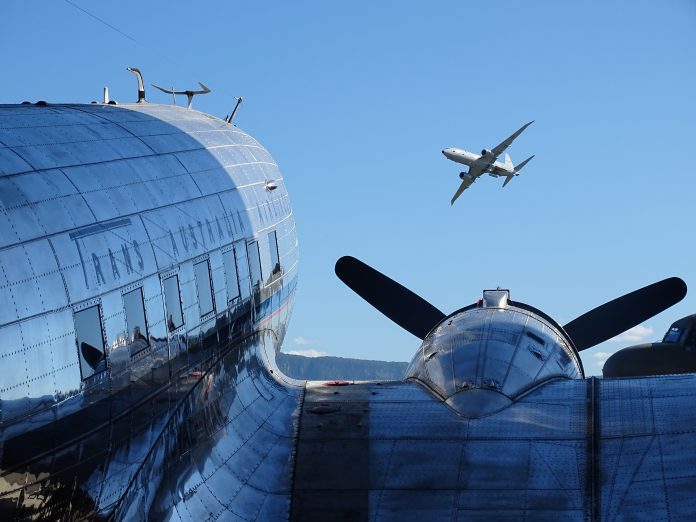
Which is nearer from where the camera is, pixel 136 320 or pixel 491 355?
pixel 136 320

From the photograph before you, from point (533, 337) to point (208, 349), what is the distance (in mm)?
4860

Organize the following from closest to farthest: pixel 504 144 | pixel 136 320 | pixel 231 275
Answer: pixel 136 320
pixel 231 275
pixel 504 144

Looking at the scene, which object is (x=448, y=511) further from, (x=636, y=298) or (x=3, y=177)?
(x=636, y=298)

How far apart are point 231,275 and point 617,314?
32.0ft

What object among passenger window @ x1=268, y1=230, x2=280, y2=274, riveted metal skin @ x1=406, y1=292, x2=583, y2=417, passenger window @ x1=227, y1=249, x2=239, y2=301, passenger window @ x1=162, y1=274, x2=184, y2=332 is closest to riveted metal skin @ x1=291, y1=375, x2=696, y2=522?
riveted metal skin @ x1=406, y1=292, x2=583, y2=417

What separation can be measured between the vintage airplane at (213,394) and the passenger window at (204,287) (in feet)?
0.15

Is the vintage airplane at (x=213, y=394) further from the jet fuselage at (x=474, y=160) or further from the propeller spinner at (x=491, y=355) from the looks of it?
the jet fuselage at (x=474, y=160)

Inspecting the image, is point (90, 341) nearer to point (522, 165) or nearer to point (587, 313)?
point (587, 313)

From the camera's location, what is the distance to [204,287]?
525 inches

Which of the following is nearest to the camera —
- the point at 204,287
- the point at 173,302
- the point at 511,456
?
the point at 173,302

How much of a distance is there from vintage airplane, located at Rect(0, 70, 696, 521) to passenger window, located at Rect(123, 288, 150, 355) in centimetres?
3

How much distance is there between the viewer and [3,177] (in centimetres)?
946

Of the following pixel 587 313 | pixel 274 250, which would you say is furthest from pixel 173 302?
pixel 587 313

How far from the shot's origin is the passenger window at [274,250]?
1803cm
